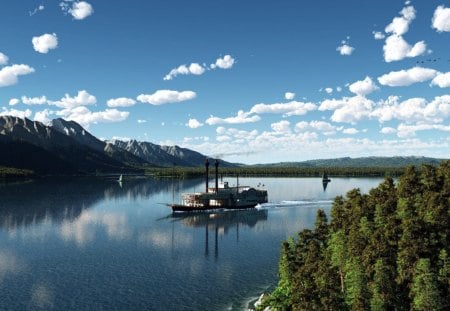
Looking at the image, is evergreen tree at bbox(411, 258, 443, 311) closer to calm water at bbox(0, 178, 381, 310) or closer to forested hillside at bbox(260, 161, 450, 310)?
A: forested hillside at bbox(260, 161, 450, 310)

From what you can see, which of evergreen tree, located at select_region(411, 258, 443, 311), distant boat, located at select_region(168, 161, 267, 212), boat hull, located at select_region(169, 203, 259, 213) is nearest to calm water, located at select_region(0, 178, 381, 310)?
boat hull, located at select_region(169, 203, 259, 213)

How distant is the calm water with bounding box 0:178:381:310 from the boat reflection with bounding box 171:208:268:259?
0.34 meters

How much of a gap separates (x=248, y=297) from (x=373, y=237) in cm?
2257

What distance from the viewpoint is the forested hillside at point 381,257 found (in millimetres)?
43812

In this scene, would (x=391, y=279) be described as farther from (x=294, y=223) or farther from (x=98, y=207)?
(x=98, y=207)

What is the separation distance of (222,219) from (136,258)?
6591 cm

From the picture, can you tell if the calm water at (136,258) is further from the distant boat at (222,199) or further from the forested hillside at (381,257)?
the distant boat at (222,199)

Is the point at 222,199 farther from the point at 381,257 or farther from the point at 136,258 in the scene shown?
the point at 381,257

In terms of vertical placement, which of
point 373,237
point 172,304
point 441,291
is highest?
point 373,237

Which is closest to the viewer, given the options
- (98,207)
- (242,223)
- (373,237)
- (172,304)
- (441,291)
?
(441,291)

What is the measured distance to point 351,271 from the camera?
47938 mm

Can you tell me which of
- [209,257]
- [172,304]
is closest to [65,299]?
[172,304]

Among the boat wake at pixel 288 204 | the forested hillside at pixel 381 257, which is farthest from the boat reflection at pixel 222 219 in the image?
the forested hillside at pixel 381 257

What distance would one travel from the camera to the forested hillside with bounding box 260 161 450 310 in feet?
144
